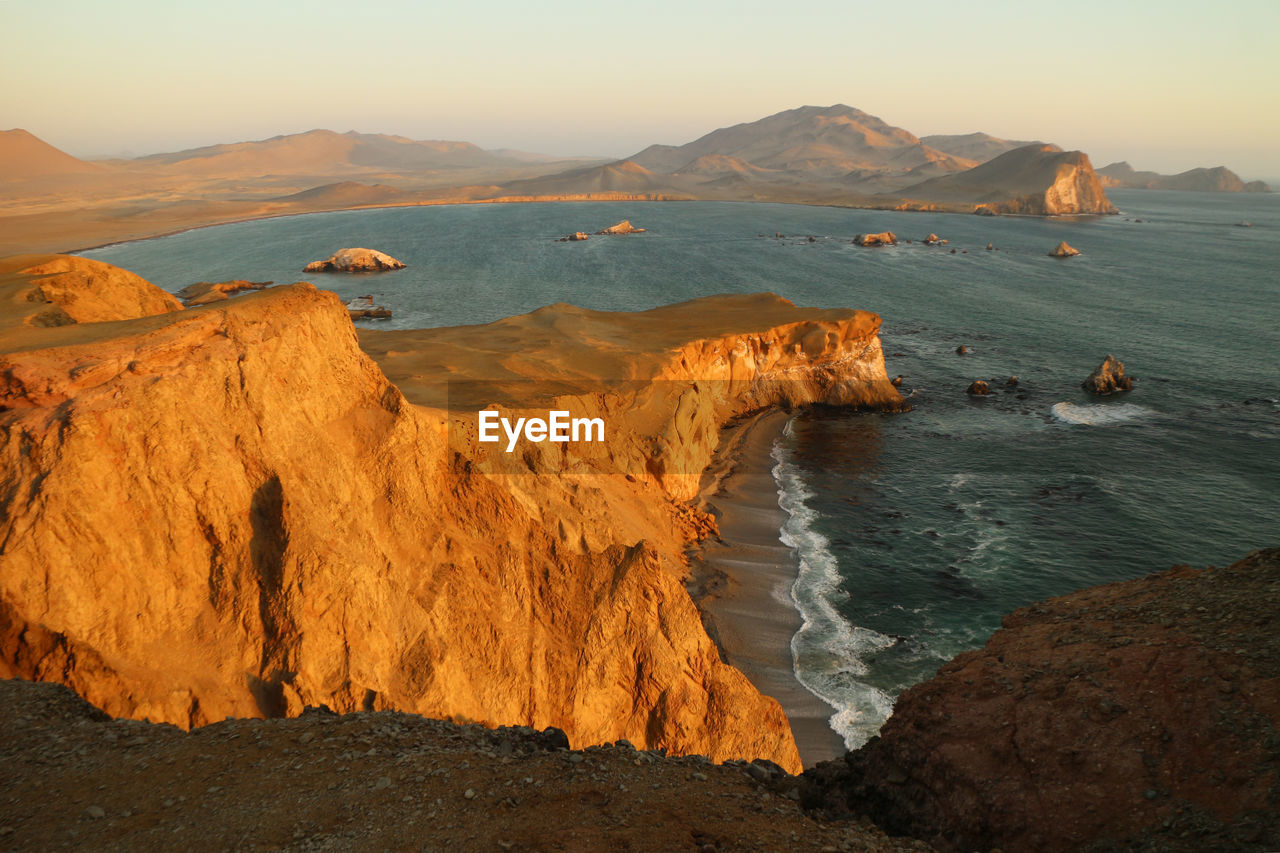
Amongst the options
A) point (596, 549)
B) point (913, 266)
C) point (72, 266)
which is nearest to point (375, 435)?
point (596, 549)

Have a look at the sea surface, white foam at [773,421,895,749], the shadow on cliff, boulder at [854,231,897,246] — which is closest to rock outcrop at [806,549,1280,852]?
white foam at [773,421,895,749]

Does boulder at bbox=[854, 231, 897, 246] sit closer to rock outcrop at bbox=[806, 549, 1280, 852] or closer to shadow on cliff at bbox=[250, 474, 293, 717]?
rock outcrop at bbox=[806, 549, 1280, 852]

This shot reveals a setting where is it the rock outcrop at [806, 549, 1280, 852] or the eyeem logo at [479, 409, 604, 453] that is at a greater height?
the eyeem logo at [479, 409, 604, 453]

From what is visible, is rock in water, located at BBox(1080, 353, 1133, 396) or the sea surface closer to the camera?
the sea surface

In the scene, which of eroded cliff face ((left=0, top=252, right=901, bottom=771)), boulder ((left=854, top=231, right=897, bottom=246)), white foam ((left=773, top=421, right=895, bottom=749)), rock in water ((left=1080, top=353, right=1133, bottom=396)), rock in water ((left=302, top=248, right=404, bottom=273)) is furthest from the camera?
boulder ((left=854, top=231, right=897, bottom=246))

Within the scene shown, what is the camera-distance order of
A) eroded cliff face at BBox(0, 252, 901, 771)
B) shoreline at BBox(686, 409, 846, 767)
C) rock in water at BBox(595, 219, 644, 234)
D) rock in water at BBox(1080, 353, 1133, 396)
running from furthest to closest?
rock in water at BBox(595, 219, 644, 234), rock in water at BBox(1080, 353, 1133, 396), shoreline at BBox(686, 409, 846, 767), eroded cliff face at BBox(0, 252, 901, 771)

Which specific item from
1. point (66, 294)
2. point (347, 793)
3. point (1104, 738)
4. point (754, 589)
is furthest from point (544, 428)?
point (1104, 738)
